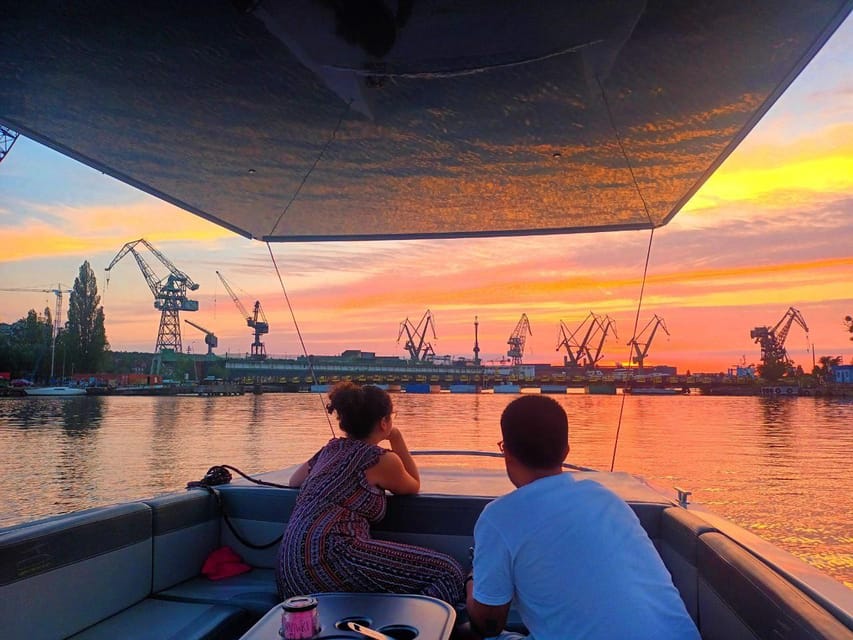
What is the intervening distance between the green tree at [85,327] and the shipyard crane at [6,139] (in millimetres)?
63426

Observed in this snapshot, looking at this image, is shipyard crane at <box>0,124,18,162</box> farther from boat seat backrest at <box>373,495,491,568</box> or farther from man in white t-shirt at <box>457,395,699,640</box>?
man in white t-shirt at <box>457,395,699,640</box>

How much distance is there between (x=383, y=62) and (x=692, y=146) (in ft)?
4.34

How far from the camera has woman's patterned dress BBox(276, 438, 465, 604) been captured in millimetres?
1985

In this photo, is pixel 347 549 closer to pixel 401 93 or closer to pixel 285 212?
pixel 401 93


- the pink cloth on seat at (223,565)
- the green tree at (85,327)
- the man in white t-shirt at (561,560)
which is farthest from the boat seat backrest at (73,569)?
the green tree at (85,327)

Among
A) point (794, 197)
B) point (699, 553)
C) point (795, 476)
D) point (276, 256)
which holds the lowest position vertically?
point (795, 476)

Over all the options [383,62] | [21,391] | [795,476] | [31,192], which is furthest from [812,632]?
[21,391]

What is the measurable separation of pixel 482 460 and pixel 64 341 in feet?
206

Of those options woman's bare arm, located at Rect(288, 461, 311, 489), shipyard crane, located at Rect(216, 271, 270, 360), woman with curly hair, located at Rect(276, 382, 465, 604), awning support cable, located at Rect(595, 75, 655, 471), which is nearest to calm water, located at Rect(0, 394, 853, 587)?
awning support cable, located at Rect(595, 75, 655, 471)

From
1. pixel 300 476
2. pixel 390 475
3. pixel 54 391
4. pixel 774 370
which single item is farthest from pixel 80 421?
pixel 774 370

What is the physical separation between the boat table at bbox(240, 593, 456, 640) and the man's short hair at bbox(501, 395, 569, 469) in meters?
0.41

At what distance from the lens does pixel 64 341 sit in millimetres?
62938

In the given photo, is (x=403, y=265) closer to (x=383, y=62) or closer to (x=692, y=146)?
(x=692, y=146)

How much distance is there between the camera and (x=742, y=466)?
18266 millimetres
